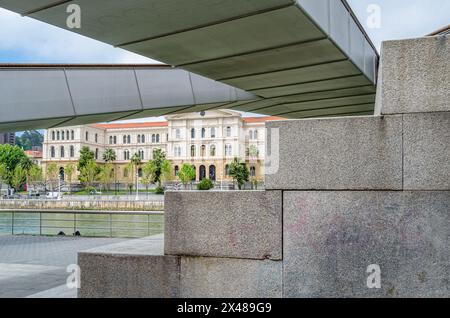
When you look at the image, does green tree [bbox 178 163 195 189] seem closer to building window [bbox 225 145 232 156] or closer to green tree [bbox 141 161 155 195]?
green tree [bbox 141 161 155 195]

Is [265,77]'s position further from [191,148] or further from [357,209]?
[191,148]

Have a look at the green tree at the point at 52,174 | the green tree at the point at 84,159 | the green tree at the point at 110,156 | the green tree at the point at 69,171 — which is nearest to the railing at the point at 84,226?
the green tree at the point at 84,159

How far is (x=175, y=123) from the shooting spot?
118m

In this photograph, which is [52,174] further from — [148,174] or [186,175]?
[186,175]

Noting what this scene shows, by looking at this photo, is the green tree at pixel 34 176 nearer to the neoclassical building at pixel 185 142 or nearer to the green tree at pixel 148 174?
the neoclassical building at pixel 185 142

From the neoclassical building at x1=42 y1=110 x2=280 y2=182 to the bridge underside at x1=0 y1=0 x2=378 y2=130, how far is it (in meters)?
100

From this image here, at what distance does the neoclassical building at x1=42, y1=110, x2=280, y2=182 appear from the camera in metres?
113

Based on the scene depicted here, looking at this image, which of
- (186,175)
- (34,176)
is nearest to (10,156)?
(34,176)

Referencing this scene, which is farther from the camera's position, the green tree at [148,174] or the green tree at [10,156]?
the green tree at [10,156]

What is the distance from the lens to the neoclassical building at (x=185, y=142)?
113188mm

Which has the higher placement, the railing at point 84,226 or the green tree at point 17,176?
the green tree at point 17,176

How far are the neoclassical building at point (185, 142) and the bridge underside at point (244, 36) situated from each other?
100032mm

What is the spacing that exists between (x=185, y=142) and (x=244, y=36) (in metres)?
111

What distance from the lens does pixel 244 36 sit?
6.79 meters
